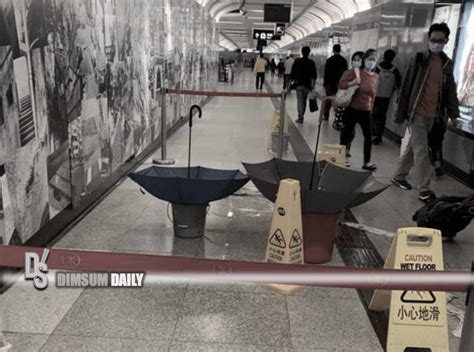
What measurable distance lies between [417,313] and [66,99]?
3101mm

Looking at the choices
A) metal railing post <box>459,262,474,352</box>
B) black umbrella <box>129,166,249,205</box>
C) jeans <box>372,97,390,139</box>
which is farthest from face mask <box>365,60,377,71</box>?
metal railing post <box>459,262,474,352</box>

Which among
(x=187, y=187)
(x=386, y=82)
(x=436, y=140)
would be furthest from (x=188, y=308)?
(x=386, y=82)

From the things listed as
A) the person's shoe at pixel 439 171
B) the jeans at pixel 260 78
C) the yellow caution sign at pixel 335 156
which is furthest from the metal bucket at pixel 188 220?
the jeans at pixel 260 78

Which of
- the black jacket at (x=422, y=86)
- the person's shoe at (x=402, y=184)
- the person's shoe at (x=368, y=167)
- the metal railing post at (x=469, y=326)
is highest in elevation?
the black jacket at (x=422, y=86)

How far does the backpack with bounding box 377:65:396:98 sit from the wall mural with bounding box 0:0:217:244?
4.37 metres

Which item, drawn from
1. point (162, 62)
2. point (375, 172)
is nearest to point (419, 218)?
point (375, 172)

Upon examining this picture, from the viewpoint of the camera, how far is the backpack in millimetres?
9109

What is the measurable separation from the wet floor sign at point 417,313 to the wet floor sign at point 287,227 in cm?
91

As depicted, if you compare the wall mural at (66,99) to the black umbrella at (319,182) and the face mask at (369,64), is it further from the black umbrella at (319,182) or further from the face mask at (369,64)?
the face mask at (369,64)

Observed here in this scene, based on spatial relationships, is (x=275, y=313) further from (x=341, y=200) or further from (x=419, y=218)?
(x=419, y=218)

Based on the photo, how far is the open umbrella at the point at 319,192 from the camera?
11.4 feet

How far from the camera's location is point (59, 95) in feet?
12.8

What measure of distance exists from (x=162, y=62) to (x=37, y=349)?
6.21m

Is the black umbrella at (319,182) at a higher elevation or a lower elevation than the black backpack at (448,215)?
higher
